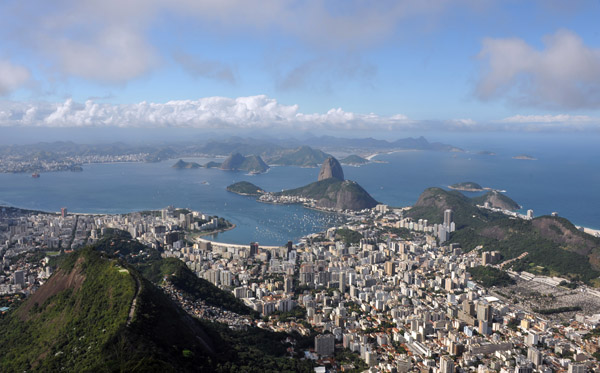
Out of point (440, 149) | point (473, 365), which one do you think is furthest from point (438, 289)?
point (440, 149)

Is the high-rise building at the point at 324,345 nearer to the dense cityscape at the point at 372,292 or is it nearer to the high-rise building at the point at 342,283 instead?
the dense cityscape at the point at 372,292

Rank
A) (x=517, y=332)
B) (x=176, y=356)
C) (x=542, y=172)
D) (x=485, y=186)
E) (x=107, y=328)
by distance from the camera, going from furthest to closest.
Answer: (x=542, y=172) → (x=485, y=186) → (x=517, y=332) → (x=107, y=328) → (x=176, y=356)

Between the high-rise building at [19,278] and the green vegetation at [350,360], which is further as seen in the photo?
the high-rise building at [19,278]

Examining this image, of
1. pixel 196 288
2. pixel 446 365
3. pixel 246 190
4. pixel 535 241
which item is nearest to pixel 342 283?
pixel 196 288

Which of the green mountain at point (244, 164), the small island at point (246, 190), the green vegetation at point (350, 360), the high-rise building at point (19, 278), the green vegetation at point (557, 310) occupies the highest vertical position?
the green mountain at point (244, 164)

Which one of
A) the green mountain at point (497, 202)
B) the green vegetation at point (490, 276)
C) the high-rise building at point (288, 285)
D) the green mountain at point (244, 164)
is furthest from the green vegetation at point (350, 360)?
the green mountain at point (244, 164)

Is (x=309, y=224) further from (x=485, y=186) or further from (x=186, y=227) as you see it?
(x=485, y=186)
